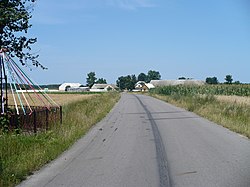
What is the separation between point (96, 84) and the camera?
190875 mm

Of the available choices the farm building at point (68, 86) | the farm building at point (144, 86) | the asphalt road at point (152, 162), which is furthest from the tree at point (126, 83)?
the asphalt road at point (152, 162)

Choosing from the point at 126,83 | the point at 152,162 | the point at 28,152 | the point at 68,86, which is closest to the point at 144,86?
the point at 126,83

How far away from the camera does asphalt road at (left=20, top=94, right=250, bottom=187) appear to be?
6.89m

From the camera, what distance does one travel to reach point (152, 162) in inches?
345

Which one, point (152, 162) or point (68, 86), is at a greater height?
point (68, 86)

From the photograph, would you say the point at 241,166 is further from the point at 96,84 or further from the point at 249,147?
the point at 96,84

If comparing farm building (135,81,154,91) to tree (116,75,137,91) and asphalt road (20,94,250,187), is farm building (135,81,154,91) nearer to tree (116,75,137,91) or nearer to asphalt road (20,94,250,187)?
tree (116,75,137,91)

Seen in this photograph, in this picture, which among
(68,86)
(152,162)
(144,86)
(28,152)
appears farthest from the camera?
(68,86)

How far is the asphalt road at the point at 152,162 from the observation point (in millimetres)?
6891

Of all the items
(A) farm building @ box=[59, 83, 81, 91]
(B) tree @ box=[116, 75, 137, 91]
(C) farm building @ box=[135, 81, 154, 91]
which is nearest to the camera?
(C) farm building @ box=[135, 81, 154, 91]

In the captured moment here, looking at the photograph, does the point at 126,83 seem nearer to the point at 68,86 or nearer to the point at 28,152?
the point at 68,86

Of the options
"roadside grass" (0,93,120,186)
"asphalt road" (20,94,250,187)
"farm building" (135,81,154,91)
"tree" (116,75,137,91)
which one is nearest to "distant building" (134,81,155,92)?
"farm building" (135,81,154,91)

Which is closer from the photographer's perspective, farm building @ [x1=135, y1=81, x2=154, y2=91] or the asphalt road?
the asphalt road

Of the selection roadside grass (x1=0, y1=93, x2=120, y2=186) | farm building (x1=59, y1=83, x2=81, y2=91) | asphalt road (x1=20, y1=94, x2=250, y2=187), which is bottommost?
asphalt road (x1=20, y1=94, x2=250, y2=187)
